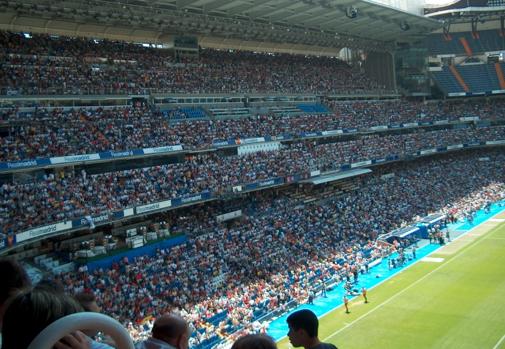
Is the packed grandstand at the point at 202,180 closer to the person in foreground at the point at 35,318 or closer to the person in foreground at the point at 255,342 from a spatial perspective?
the person in foreground at the point at 255,342

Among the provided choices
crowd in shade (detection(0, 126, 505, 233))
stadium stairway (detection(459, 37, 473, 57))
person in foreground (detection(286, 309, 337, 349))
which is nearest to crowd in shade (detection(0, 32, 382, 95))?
crowd in shade (detection(0, 126, 505, 233))

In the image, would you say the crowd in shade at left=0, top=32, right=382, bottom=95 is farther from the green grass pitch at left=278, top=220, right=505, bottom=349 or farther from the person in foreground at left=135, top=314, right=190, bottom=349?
the person in foreground at left=135, top=314, right=190, bottom=349

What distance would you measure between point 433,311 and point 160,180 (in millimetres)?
16098

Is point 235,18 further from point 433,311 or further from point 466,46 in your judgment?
point 466,46

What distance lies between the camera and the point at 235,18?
129 feet

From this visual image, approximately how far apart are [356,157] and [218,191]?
17.6m

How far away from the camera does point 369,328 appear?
21391 mm

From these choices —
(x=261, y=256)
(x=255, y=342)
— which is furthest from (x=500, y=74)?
(x=255, y=342)

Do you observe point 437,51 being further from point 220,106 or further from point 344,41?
point 220,106

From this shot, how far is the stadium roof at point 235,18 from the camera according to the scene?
1251 inches

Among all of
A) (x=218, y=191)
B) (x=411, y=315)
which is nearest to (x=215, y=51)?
(x=218, y=191)

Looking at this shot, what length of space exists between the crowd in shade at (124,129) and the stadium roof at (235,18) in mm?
6977

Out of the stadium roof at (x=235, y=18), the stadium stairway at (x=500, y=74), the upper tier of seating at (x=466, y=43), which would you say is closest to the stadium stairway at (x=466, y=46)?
the upper tier of seating at (x=466, y=43)

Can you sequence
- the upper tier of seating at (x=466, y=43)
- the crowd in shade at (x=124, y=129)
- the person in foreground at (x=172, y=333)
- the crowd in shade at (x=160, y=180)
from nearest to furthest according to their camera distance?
the person in foreground at (x=172, y=333)
the crowd in shade at (x=160, y=180)
the crowd in shade at (x=124, y=129)
the upper tier of seating at (x=466, y=43)
